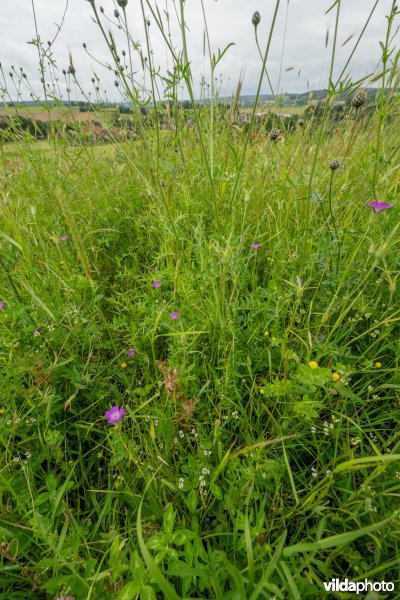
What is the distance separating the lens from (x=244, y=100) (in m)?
2.72

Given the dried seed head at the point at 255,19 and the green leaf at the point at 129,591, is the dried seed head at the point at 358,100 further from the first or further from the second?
the green leaf at the point at 129,591

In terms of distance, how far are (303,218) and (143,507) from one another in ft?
4.98

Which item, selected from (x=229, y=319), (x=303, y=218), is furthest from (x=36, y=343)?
(x=303, y=218)

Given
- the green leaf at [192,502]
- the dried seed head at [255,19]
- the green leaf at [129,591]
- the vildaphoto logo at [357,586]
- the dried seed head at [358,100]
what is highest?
the dried seed head at [255,19]

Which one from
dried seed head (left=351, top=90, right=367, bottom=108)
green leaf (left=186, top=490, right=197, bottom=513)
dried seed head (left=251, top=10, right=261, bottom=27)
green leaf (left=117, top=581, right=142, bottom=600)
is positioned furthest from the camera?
dried seed head (left=351, top=90, right=367, bottom=108)

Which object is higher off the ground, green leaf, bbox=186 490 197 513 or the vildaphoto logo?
green leaf, bbox=186 490 197 513

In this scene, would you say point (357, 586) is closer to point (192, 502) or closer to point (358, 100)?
point (192, 502)

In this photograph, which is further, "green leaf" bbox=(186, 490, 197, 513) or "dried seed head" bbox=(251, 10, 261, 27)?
"dried seed head" bbox=(251, 10, 261, 27)

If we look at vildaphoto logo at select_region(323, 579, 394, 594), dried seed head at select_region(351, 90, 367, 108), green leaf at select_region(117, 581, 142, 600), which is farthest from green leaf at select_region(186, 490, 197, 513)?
dried seed head at select_region(351, 90, 367, 108)

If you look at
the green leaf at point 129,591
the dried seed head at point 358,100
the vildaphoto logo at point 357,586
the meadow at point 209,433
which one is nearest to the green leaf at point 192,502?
the meadow at point 209,433

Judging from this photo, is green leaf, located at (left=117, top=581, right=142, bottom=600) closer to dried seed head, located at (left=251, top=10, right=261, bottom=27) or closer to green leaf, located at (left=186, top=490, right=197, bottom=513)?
green leaf, located at (left=186, top=490, right=197, bottom=513)

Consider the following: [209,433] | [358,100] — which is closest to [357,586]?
[209,433]

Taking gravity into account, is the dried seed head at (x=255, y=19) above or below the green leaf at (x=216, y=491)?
above

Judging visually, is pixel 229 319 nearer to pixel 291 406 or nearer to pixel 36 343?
pixel 291 406
